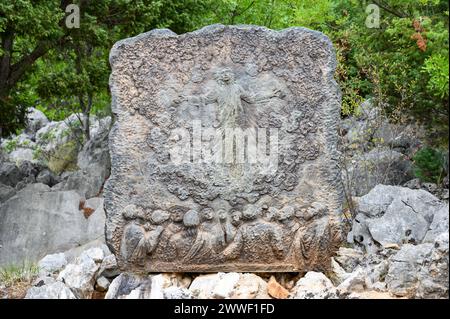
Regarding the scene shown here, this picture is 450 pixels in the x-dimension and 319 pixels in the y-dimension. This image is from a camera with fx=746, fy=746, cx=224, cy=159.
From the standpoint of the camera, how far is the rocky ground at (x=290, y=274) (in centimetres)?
664

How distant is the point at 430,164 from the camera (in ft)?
32.6

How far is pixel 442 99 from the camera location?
28.4 ft

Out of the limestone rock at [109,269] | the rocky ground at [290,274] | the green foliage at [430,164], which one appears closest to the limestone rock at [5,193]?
the rocky ground at [290,274]

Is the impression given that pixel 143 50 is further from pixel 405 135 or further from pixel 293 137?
pixel 405 135

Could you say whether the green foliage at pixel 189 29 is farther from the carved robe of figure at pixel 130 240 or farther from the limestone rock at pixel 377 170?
the carved robe of figure at pixel 130 240

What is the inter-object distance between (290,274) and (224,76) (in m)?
2.03

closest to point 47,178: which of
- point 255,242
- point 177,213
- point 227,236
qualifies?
point 177,213

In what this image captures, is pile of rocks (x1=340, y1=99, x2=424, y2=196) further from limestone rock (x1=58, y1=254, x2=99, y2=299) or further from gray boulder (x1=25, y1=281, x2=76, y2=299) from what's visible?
gray boulder (x1=25, y1=281, x2=76, y2=299)

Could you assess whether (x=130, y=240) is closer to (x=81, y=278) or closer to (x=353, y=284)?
(x=81, y=278)

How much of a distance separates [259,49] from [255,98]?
49cm

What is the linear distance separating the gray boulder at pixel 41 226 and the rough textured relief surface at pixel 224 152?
256cm

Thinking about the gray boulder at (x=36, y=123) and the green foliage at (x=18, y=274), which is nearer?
the green foliage at (x=18, y=274)

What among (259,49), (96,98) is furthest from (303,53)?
(96,98)

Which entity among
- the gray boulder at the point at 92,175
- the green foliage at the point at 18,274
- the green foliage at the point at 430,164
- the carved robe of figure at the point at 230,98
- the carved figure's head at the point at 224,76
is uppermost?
the carved figure's head at the point at 224,76
